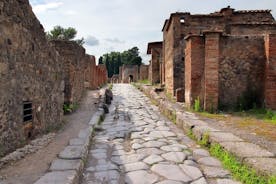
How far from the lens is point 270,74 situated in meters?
8.88

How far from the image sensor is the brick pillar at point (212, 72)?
919 centimetres

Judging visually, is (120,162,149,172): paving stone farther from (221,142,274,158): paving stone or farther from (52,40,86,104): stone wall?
(52,40,86,104): stone wall

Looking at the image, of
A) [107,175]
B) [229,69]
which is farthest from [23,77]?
[229,69]

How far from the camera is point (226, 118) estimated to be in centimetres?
812

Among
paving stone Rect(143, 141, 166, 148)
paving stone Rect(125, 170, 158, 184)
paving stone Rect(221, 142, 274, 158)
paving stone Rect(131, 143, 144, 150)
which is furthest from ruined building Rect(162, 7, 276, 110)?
paving stone Rect(125, 170, 158, 184)

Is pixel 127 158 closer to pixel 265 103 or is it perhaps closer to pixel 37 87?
pixel 37 87

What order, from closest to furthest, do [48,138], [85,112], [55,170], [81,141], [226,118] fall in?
1. [55,170]
2. [81,141]
3. [48,138]
4. [226,118]
5. [85,112]

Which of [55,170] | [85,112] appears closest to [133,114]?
[85,112]

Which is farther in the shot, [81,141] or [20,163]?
[81,141]

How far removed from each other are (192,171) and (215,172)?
33 cm

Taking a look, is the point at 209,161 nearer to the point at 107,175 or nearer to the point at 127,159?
the point at 127,159

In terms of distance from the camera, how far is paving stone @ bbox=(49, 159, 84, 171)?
3.91 m

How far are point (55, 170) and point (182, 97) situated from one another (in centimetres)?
842

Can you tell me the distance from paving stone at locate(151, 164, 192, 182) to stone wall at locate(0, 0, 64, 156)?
7.78 feet
